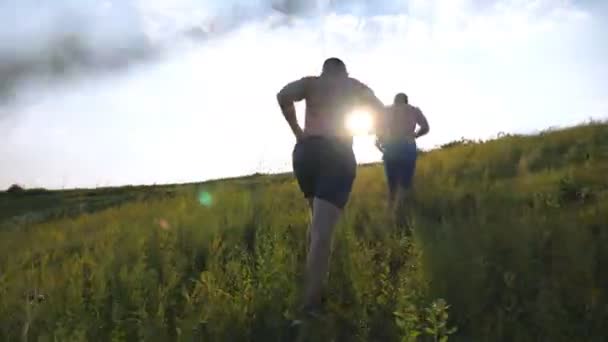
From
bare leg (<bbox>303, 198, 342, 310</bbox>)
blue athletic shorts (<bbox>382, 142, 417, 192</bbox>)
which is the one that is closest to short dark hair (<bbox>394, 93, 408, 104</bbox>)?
blue athletic shorts (<bbox>382, 142, 417, 192</bbox>)

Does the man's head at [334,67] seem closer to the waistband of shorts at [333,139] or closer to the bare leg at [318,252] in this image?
the waistband of shorts at [333,139]

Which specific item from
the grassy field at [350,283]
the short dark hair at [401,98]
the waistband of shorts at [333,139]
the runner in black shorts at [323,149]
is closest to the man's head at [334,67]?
the runner in black shorts at [323,149]

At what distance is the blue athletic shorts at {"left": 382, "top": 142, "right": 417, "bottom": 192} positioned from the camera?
28.4ft

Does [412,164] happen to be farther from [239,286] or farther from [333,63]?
[239,286]

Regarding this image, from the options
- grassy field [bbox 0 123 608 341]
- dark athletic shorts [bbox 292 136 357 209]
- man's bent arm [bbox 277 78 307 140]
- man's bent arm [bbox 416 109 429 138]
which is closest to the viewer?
grassy field [bbox 0 123 608 341]

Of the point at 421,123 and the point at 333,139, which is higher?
the point at 421,123

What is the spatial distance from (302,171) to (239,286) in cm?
103

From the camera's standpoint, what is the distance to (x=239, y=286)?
504cm

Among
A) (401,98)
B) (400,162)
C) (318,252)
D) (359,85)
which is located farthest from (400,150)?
(318,252)

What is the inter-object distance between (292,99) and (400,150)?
12.0 ft

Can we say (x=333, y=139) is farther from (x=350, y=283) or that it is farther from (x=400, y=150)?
(x=400, y=150)

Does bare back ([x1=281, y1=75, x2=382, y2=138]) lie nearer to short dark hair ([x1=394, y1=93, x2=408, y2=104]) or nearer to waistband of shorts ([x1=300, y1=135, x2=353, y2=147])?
waistband of shorts ([x1=300, y1=135, x2=353, y2=147])

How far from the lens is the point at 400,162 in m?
8.66

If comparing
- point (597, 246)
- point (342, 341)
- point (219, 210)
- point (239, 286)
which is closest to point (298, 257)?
point (239, 286)
